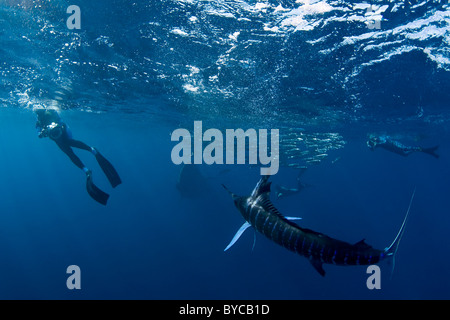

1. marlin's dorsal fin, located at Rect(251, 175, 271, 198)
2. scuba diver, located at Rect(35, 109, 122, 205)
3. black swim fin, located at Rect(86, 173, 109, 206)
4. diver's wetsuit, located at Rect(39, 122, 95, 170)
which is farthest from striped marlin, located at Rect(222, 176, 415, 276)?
diver's wetsuit, located at Rect(39, 122, 95, 170)

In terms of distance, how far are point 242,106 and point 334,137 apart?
1483cm

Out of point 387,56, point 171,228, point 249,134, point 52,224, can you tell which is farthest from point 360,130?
point 52,224

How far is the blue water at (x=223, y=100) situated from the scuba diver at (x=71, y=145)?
3432mm

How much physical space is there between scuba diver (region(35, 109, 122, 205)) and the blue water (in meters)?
3.43

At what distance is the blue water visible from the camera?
872 cm

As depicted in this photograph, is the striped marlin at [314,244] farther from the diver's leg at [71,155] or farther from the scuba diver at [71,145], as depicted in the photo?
the diver's leg at [71,155]

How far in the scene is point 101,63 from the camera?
13047 mm

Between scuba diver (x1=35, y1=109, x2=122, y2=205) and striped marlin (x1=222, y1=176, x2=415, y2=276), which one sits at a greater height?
scuba diver (x1=35, y1=109, x2=122, y2=205)

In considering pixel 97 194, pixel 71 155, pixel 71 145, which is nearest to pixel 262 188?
pixel 97 194

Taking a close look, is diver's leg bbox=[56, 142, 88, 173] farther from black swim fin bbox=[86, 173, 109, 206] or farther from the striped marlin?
the striped marlin

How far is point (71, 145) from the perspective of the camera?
997cm

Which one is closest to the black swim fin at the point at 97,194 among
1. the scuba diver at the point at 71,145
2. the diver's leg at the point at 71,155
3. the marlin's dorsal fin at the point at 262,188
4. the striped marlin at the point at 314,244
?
the scuba diver at the point at 71,145

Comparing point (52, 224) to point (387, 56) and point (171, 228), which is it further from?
point (387, 56)

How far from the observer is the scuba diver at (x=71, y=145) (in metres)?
7.58
